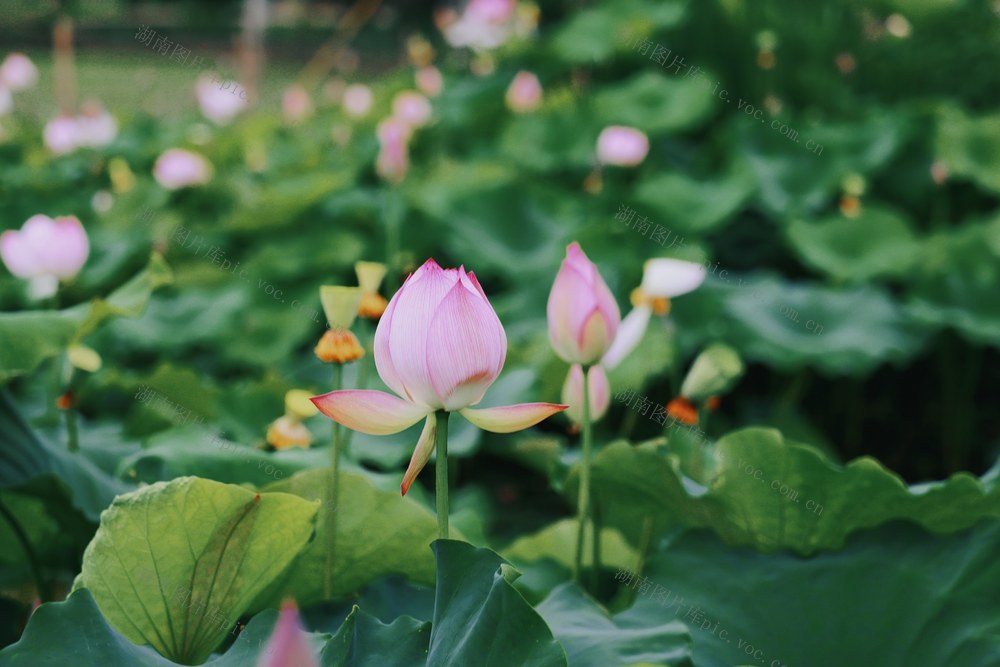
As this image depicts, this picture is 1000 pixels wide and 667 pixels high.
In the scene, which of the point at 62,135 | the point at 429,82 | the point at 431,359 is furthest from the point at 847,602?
the point at 62,135

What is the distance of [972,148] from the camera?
90.4 inches

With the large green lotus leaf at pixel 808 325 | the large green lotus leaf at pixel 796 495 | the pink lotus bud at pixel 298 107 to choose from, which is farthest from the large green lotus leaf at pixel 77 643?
the pink lotus bud at pixel 298 107

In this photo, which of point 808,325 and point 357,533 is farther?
point 808,325

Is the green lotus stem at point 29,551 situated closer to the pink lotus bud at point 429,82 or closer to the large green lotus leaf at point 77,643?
the large green lotus leaf at point 77,643

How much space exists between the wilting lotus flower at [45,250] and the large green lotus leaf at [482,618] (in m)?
0.74

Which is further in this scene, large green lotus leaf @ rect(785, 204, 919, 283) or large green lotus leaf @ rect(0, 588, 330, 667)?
large green lotus leaf @ rect(785, 204, 919, 283)

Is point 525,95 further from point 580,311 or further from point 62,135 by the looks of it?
point 580,311

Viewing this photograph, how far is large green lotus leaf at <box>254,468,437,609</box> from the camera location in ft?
2.61

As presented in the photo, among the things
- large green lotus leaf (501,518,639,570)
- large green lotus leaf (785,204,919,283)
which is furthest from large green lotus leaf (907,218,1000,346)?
large green lotus leaf (501,518,639,570)

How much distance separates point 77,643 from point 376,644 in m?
0.19

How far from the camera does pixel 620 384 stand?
146 cm

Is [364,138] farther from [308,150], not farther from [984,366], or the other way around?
[984,366]

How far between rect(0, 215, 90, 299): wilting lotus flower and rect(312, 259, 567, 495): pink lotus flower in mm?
703

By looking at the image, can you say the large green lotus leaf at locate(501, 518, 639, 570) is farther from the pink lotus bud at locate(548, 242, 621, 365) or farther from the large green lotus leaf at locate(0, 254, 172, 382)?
the large green lotus leaf at locate(0, 254, 172, 382)
